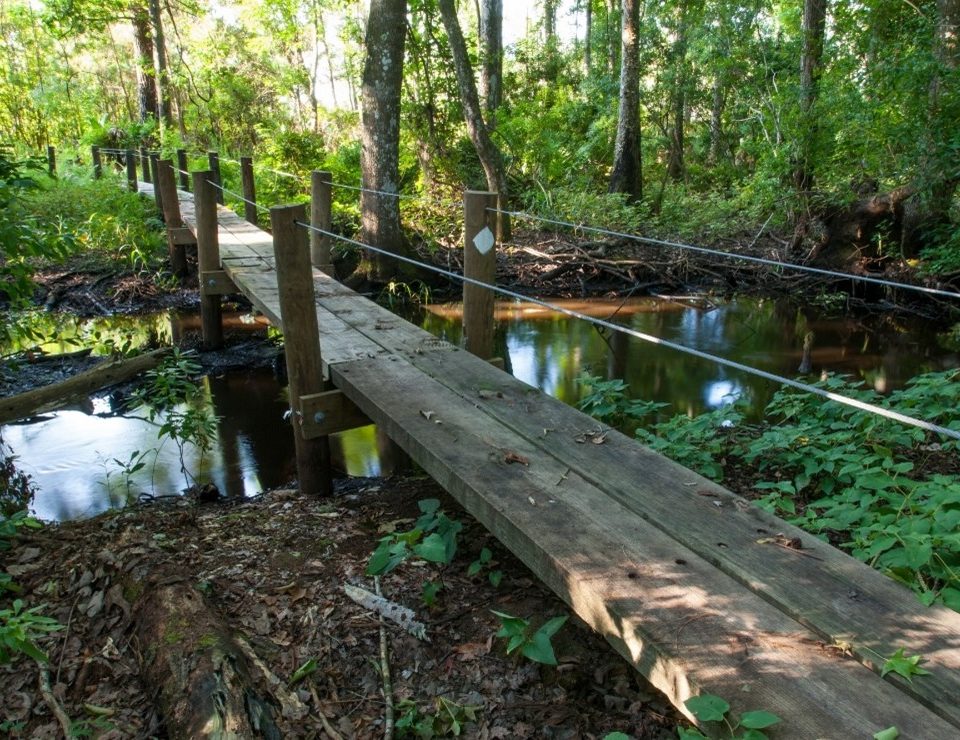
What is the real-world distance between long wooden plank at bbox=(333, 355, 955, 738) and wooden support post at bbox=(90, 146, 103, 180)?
49.1ft

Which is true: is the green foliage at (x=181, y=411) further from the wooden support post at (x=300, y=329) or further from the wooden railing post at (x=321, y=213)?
the wooden railing post at (x=321, y=213)

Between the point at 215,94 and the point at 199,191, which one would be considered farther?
the point at 215,94

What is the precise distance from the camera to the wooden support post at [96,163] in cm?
1580

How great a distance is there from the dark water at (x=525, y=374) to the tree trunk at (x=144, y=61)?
384 inches

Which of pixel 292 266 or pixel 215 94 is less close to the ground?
pixel 215 94

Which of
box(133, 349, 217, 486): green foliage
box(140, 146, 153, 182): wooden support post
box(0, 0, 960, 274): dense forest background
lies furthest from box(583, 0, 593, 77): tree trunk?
box(133, 349, 217, 486): green foliage

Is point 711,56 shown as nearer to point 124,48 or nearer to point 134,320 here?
point 134,320

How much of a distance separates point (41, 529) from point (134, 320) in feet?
22.5

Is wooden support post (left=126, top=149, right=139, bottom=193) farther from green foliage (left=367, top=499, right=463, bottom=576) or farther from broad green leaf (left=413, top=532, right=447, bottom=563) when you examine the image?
broad green leaf (left=413, top=532, right=447, bottom=563)

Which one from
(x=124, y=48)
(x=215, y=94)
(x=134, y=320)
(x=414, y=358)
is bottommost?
(x=134, y=320)

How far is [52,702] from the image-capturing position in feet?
8.41

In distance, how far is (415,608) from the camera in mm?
3135

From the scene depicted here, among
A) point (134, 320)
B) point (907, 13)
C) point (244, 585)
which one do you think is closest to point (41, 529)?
point (244, 585)

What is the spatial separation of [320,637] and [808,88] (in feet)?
41.8
